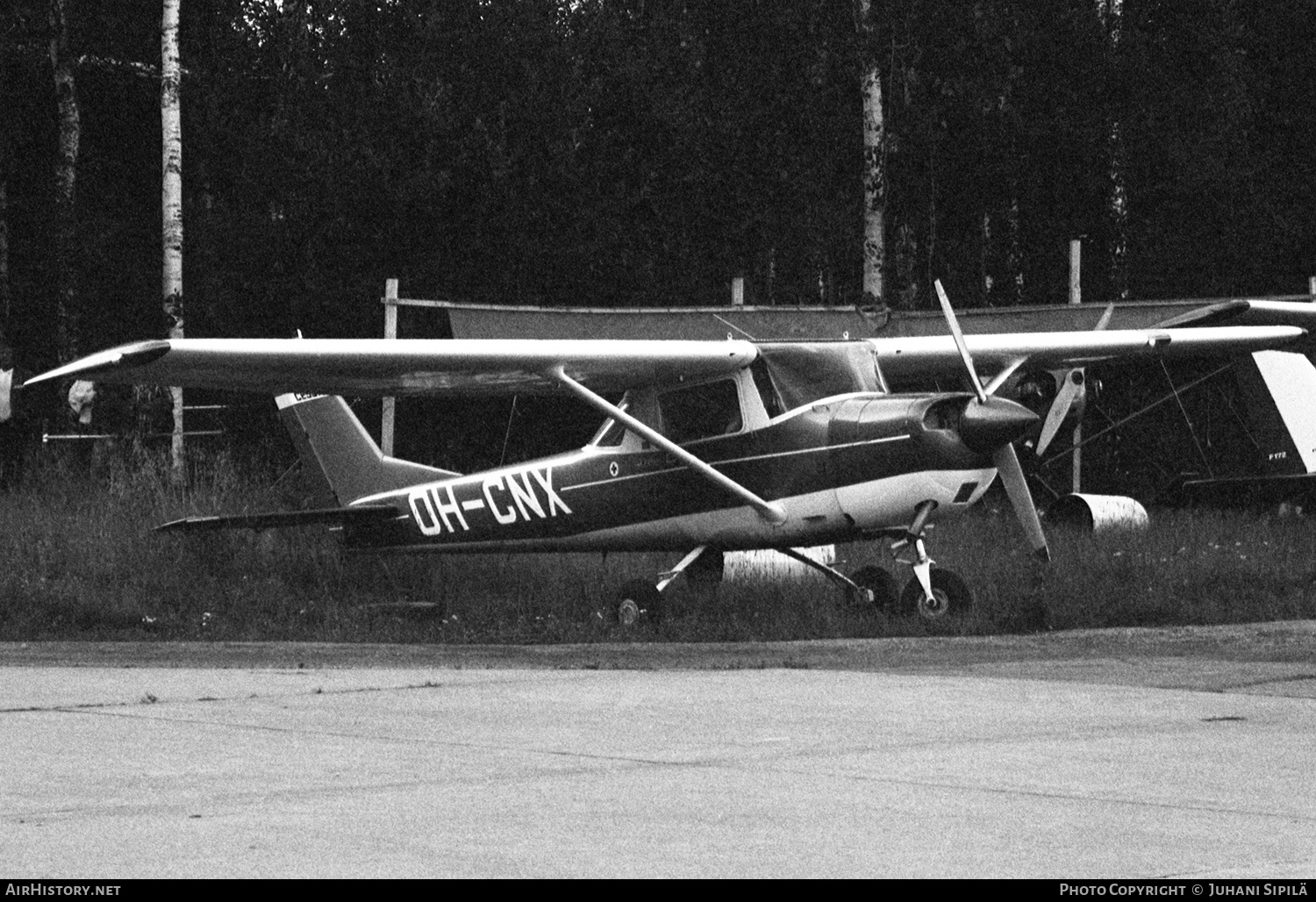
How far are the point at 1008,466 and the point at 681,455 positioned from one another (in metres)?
2.31

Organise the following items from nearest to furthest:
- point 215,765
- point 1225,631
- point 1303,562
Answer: point 215,765, point 1225,631, point 1303,562

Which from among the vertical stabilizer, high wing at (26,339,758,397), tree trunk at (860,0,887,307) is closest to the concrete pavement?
high wing at (26,339,758,397)

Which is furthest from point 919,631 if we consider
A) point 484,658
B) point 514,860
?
point 514,860

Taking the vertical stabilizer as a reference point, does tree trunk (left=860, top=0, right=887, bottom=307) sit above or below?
above

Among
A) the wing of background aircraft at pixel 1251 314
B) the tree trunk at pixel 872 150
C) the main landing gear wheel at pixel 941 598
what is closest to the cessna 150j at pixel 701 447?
the main landing gear wheel at pixel 941 598

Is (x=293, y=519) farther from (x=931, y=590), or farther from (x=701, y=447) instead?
(x=931, y=590)

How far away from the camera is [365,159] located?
23.5 meters

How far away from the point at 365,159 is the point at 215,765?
53.7ft

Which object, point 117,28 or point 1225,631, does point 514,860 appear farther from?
point 117,28

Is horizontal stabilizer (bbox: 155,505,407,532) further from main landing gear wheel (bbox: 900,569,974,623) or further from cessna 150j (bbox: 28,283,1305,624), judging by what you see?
main landing gear wheel (bbox: 900,569,974,623)

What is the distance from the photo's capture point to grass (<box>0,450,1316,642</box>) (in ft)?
46.9

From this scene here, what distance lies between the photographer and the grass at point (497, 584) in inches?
563

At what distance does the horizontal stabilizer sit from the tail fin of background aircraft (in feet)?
0.93

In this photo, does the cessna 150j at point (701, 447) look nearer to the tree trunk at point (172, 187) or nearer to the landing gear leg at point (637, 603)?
the landing gear leg at point (637, 603)
